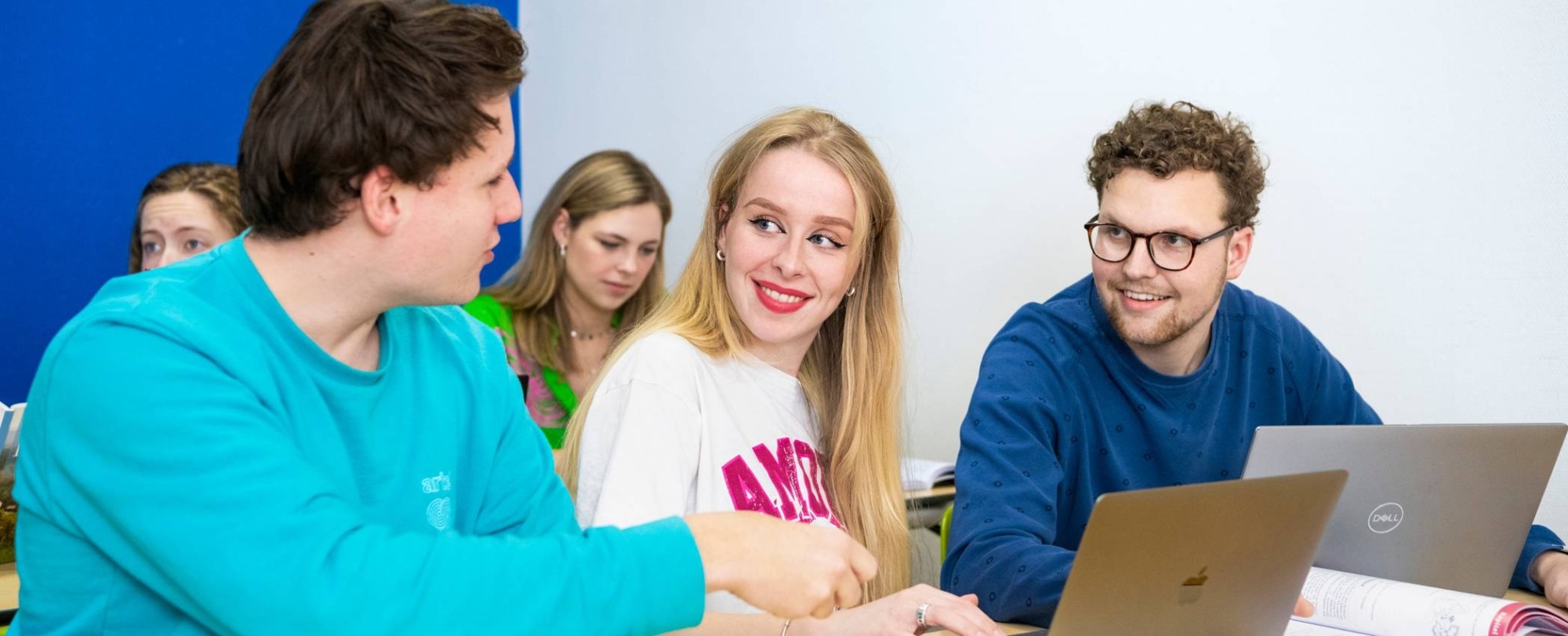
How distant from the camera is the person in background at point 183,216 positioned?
2.80 metres

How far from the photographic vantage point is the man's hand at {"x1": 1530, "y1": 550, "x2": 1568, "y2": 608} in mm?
1485

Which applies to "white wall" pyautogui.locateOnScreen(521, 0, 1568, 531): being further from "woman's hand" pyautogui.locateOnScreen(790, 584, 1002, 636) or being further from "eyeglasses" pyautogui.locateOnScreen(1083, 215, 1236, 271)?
"woman's hand" pyautogui.locateOnScreen(790, 584, 1002, 636)

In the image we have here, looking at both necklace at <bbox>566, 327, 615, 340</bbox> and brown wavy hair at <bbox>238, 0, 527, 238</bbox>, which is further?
necklace at <bbox>566, 327, 615, 340</bbox>

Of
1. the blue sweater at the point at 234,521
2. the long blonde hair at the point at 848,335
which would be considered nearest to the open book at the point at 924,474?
the long blonde hair at the point at 848,335

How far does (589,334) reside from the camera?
3270 mm

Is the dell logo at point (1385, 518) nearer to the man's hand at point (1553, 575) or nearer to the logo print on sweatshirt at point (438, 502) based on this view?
the man's hand at point (1553, 575)

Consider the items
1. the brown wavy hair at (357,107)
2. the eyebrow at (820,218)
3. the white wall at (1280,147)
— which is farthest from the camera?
the white wall at (1280,147)

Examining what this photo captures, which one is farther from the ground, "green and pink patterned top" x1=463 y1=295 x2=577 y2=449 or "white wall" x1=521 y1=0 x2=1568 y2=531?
"white wall" x1=521 y1=0 x2=1568 y2=531

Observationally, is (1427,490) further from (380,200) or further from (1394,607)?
(380,200)

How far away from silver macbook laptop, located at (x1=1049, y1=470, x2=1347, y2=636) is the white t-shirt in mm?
585

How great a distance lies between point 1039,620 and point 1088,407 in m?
0.50

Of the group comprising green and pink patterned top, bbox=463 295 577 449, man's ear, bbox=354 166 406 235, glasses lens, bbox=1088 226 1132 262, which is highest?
man's ear, bbox=354 166 406 235

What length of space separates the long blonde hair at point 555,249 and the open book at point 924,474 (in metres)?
1.03

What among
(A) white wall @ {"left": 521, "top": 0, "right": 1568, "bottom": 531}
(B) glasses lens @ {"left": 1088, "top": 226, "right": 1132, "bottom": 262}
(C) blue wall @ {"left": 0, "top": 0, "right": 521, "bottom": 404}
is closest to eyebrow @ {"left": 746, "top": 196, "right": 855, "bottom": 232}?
(B) glasses lens @ {"left": 1088, "top": 226, "right": 1132, "bottom": 262}
